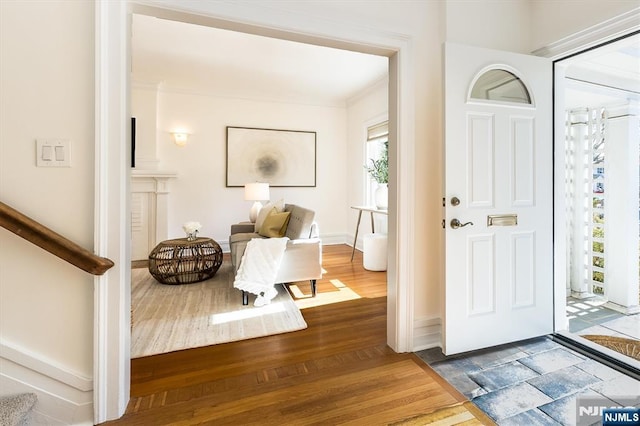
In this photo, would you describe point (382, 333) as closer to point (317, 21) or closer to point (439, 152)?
point (439, 152)

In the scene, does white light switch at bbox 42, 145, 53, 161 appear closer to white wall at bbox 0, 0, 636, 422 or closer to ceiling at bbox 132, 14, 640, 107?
white wall at bbox 0, 0, 636, 422

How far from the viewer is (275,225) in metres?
3.41

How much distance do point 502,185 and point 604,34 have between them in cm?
105

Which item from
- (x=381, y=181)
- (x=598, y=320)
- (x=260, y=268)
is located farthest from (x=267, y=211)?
(x=598, y=320)

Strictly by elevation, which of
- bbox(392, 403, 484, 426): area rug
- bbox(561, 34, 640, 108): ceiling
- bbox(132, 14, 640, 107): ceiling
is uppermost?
bbox(132, 14, 640, 107): ceiling

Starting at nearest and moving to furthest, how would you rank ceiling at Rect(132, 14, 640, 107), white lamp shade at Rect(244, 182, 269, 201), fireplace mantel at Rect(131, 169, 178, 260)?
ceiling at Rect(132, 14, 640, 107)
white lamp shade at Rect(244, 182, 269, 201)
fireplace mantel at Rect(131, 169, 178, 260)

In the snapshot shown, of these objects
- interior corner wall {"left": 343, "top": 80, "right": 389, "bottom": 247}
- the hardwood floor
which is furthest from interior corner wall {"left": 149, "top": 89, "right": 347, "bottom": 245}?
the hardwood floor

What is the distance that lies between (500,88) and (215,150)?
168 inches

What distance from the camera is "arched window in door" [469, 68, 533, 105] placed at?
2.01 meters

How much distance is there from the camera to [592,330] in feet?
8.01

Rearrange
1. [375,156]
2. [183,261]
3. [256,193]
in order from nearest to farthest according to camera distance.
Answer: [183,261] → [256,193] → [375,156]

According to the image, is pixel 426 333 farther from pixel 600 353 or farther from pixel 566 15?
pixel 566 15

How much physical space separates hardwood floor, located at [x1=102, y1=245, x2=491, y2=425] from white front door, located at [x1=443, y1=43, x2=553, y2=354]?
486mm

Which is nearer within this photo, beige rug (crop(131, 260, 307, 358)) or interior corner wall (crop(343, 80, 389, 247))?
beige rug (crop(131, 260, 307, 358))
